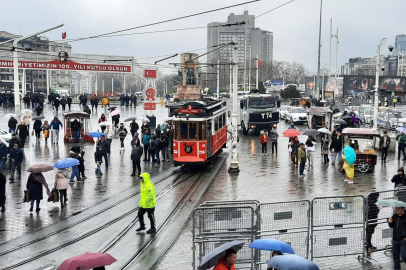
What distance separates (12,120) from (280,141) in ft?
52.2

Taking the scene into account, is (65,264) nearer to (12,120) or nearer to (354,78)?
(12,120)

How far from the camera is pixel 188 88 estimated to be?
70688mm

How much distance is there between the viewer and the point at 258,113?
39312 millimetres

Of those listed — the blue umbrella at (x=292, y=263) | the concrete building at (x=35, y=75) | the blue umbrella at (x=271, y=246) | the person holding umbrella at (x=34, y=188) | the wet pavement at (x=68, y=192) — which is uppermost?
the concrete building at (x=35, y=75)

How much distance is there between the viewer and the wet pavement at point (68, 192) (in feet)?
51.1

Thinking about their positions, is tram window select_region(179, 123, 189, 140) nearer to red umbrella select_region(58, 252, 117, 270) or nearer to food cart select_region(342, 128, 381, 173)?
food cart select_region(342, 128, 381, 173)

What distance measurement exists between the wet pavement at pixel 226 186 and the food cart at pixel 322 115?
7407mm

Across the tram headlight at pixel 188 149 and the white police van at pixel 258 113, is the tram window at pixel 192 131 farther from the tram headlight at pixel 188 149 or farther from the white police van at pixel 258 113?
the white police van at pixel 258 113

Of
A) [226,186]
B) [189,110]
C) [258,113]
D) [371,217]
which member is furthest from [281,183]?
[258,113]

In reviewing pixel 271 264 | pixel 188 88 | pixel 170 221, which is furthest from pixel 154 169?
pixel 188 88

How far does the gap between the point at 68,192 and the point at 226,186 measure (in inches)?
219

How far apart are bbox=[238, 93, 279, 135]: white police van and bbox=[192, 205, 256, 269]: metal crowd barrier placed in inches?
1109

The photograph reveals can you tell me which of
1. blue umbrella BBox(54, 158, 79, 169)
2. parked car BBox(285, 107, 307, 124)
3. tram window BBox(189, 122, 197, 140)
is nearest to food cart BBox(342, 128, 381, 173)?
tram window BBox(189, 122, 197, 140)

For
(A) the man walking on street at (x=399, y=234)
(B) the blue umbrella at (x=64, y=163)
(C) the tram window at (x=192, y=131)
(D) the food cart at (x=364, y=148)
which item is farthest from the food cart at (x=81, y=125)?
(A) the man walking on street at (x=399, y=234)
